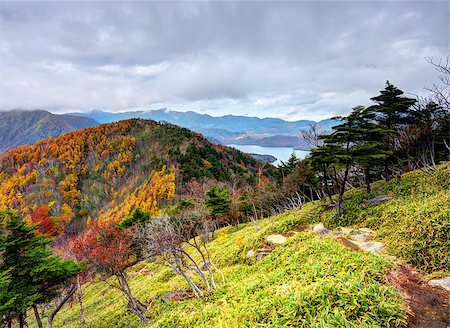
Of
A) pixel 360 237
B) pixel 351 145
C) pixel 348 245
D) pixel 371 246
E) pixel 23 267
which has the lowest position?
pixel 23 267

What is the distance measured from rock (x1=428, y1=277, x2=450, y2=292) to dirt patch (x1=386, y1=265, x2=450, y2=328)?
14 cm

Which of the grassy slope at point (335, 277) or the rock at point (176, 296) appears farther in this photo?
the rock at point (176, 296)

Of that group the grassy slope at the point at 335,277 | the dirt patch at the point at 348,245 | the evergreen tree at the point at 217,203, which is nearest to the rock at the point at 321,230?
the grassy slope at the point at 335,277

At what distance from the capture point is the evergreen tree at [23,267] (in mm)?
13430

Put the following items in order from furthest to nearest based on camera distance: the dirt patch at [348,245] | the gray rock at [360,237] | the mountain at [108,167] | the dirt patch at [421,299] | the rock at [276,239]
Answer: the mountain at [108,167] → the rock at [276,239] → the gray rock at [360,237] → the dirt patch at [348,245] → the dirt patch at [421,299]

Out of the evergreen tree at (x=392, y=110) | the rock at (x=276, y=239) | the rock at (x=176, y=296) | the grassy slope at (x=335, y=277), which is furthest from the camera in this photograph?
the evergreen tree at (x=392, y=110)

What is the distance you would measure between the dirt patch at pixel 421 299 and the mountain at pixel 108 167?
7913 centimetres

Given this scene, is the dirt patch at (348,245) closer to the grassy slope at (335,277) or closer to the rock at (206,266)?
the grassy slope at (335,277)

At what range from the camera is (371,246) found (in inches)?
433

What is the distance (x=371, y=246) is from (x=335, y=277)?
4.29 meters

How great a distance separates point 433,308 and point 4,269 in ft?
62.3

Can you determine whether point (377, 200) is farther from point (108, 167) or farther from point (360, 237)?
point (108, 167)

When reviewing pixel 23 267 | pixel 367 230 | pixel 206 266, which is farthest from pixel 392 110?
pixel 23 267

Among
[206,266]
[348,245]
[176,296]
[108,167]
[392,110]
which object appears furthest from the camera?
[108,167]
